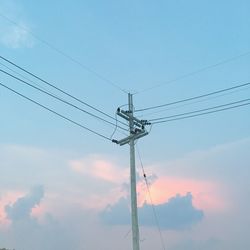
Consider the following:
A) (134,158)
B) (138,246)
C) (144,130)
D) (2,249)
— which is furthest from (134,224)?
(2,249)

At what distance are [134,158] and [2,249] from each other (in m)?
23.5

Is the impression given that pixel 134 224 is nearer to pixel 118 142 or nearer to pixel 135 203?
pixel 135 203

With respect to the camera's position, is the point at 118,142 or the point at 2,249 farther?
the point at 2,249

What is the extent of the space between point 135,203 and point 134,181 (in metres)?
1.32

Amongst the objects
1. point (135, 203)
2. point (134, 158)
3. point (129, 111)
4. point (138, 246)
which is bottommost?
point (138, 246)

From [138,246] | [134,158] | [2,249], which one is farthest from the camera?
[2,249]

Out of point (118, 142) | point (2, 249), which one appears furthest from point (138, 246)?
point (2, 249)

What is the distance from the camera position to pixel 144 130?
3678 centimetres

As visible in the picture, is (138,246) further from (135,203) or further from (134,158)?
(134,158)

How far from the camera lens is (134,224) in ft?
109

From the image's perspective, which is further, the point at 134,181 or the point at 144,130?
the point at 144,130

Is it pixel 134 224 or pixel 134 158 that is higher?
pixel 134 158

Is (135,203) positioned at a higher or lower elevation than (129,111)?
lower

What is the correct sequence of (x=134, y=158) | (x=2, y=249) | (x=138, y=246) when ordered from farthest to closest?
(x=2, y=249), (x=134, y=158), (x=138, y=246)
